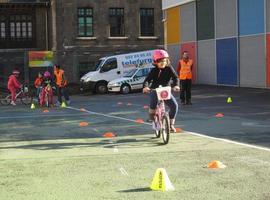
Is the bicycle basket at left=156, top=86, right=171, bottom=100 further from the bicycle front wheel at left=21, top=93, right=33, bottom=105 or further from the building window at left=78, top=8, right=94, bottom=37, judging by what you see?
the building window at left=78, top=8, right=94, bottom=37

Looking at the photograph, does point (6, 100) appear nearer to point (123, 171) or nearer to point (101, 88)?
point (101, 88)

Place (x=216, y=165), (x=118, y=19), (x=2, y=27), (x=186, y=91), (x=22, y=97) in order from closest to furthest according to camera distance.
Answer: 1. (x=216, y=165)
2. (x=186, y=91)
3. (x=22, y=97)
4. (x=118, y=19)
5. (x=2, y=27)

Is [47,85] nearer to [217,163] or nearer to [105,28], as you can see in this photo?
[217,163]

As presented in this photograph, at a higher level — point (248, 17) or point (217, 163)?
point (248, 17)

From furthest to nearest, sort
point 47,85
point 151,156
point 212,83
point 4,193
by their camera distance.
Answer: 1. point 212,83
2. point 47,85
3. point 151,156
4. point 4,193

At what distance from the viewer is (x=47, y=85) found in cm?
2423

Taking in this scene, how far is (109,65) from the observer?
117 ft

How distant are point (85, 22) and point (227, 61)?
1708 centimetres

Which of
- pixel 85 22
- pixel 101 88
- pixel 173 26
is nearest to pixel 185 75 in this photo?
A: pixel 101 88

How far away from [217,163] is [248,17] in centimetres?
2143

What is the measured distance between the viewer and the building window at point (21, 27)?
4778 centimetres

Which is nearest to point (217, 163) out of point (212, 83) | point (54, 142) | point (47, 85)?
point (54, 142)

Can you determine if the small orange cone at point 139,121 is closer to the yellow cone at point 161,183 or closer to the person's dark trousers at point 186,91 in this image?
the person's dark trousers at point 186,91

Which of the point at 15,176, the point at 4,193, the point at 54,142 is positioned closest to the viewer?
the point at 4,193
